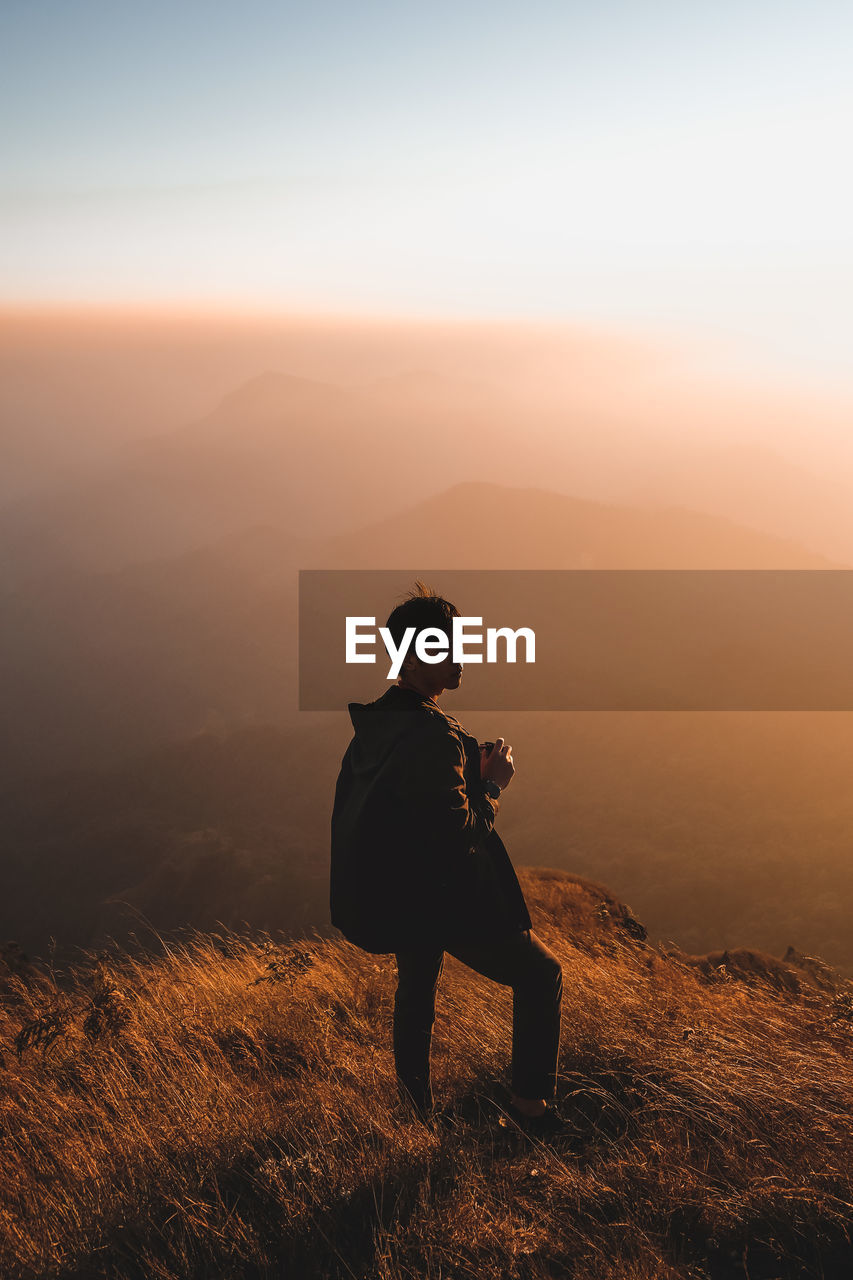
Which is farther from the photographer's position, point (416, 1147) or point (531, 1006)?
point (531, 1006)

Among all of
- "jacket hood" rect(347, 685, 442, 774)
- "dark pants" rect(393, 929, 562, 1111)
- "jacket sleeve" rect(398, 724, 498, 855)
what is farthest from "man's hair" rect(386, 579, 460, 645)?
"dark pants" rect(393, 929, 562, 1111)

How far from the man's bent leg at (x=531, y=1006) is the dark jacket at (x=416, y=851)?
9cm

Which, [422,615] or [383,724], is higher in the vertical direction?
[422,615]

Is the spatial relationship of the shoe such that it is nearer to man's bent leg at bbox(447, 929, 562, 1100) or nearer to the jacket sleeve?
man's bent leg at bbox(447, 929, 562, 1100)

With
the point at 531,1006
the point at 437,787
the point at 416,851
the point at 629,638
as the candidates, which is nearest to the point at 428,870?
the point at 416,851

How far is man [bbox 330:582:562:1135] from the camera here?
2584 mm

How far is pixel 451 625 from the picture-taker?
276 centimetres

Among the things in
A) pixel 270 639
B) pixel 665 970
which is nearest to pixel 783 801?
pixel 665 970

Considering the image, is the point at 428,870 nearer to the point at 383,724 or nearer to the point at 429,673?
the point at 383,724

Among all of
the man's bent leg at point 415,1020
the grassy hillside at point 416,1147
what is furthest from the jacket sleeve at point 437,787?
the grassy hillside at point 416,1147

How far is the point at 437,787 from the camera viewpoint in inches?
100

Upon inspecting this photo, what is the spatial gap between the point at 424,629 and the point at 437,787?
0.49 meters

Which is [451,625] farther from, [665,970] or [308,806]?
[308,806]

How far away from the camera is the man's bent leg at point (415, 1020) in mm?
2793
